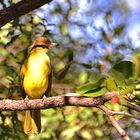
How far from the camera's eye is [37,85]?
132 inches

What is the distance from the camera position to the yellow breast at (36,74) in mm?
3312

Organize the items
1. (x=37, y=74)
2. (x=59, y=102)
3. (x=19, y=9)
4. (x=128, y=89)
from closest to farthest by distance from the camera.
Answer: (x=128, y=89) < (x=59, y=102) < (x=19, y=9) < (x=37, y=74)

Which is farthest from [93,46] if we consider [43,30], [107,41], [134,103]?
[134,103]

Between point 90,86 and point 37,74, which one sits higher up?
point 90,86

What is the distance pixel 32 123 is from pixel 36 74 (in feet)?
1.13

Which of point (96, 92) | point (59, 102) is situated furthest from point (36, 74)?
point (96, 92)

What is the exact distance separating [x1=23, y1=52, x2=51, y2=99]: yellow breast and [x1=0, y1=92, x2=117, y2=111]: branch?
3.35 ft

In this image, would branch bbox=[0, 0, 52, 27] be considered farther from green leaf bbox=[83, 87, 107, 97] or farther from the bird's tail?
the bird's tail

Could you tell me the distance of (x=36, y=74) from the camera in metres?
3.32

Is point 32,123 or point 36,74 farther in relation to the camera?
point 36,74

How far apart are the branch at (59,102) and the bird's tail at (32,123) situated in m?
Answer: 0.88

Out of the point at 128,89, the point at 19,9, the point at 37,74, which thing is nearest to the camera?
the point at 128,89

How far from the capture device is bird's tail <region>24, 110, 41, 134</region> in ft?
10.4

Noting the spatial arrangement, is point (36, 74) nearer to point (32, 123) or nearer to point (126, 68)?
point (32, 123)
